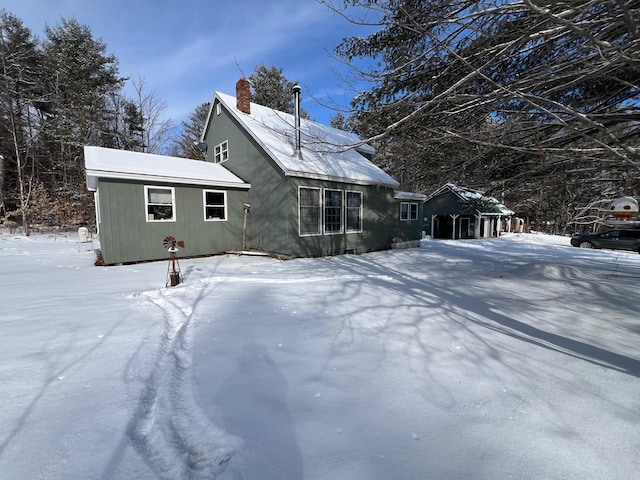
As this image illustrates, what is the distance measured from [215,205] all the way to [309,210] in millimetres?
3568

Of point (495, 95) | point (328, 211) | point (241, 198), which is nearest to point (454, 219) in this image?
point (328, 211)

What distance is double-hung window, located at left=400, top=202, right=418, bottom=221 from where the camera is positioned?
13.9m

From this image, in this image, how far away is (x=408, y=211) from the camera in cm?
1413

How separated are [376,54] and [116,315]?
23.3ft

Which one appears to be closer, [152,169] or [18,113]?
[152,169]

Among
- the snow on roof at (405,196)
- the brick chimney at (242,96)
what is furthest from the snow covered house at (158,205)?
the snow on roof at (405,196)

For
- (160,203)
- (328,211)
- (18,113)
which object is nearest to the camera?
(160,203)

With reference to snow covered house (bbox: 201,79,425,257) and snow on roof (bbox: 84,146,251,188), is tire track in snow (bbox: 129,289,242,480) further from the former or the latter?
snow on roof (bbox: 84,146,251,188)

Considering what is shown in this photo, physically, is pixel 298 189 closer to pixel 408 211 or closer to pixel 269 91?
pixel 408 211

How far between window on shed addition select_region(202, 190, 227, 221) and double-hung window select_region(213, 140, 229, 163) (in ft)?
8.73

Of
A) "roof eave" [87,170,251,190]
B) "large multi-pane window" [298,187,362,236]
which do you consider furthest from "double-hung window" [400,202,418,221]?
"roof eave" [87,170,251,190]

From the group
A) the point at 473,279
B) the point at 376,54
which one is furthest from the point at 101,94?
the point at 473,279

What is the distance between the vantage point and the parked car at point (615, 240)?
1364 cm

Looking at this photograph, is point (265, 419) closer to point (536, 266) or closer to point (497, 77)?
point (497, 77)
